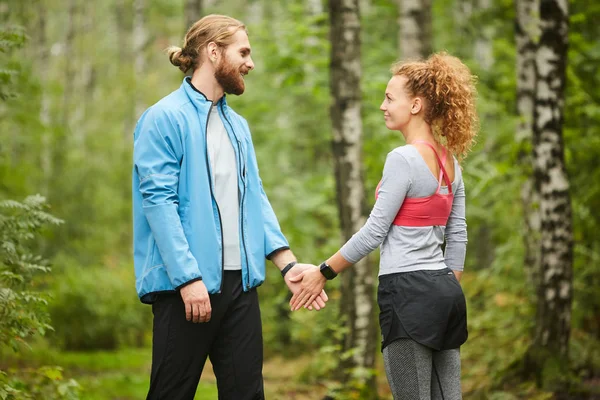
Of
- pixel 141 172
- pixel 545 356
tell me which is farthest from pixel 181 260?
pixel 545 356

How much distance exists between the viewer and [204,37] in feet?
12.7

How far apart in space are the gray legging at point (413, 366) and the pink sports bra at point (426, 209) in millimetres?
567

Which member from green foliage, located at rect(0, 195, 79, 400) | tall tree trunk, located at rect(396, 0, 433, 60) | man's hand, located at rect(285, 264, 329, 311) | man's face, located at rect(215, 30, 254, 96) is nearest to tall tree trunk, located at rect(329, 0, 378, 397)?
tall tree trunk, located at rect(396, 0, 433, 60)

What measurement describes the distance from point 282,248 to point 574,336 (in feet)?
17.6

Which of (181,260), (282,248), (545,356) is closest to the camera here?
(181,260)

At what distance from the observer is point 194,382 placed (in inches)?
143

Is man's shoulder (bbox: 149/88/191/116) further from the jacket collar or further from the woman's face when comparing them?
the woman's face

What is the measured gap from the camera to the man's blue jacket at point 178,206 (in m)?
3.48

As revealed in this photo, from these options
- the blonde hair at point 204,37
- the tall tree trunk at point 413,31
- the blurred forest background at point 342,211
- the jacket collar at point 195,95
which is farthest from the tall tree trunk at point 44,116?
the jacket collar at point 195,95

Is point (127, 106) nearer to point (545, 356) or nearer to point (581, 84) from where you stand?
point (581, 84)

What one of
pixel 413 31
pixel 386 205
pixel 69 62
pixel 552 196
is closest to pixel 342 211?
pixel 552 196

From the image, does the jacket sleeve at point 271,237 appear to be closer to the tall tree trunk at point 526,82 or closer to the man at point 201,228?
the man at point 201,228

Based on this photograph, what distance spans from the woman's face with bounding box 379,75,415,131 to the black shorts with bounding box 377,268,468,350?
0.76 meters

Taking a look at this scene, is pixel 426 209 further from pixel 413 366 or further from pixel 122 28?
pixel 122 28
